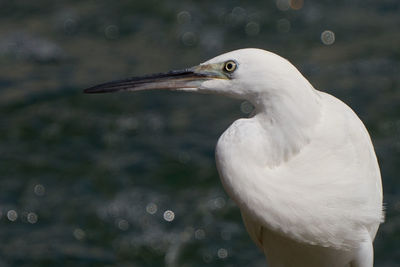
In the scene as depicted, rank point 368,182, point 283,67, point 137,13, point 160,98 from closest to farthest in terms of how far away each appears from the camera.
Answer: point 283,67
point 368,182
point 160,98
point 137,13

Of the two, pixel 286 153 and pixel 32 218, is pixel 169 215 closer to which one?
pixel 32 218

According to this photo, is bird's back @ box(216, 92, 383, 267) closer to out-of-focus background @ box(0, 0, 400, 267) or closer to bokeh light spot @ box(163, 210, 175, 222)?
out-of-focus background @ box(0, 0, 400, 267)

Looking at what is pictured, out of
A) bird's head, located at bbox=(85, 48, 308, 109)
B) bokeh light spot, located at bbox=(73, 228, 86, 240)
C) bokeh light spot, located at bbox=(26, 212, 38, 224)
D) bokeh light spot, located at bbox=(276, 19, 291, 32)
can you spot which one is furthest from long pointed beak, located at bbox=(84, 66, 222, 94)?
bokeh light spot, located at bbox=(276, 19, 291, 32)

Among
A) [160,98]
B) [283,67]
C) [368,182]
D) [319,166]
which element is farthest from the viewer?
[160,98]

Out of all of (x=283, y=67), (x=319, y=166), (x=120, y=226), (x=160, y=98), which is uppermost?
(x=283, y=67)

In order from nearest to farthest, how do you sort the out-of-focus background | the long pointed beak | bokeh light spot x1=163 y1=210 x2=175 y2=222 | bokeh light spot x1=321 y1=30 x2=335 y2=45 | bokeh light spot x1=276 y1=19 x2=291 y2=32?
1. the long pointed beak
2. the out-of-focus background
3. bokeh light spot x1=163 y1=210 x2=175 y2=222
4. bokeh light spot x1=321 y1=30 x2=335 y2=45
5. bokeh light spot x1=276 y1=19 x2=291 y2=32

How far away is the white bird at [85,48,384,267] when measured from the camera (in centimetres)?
318

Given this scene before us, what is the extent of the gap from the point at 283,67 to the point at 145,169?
13.1 ft

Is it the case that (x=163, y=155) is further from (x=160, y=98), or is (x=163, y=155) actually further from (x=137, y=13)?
(x=137, y=13)

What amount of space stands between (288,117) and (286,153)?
17 cm

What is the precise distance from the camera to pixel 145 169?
704cm

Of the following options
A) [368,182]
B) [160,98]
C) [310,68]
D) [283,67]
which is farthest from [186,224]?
[283,67]

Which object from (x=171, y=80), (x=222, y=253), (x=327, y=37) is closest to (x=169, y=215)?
(x=222, y=253)

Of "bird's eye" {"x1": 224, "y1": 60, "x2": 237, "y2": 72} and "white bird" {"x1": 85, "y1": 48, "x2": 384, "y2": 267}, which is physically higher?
"bird's eye" {"x1": 224, "y1": 60, "x2": 237, "y2": 72}
